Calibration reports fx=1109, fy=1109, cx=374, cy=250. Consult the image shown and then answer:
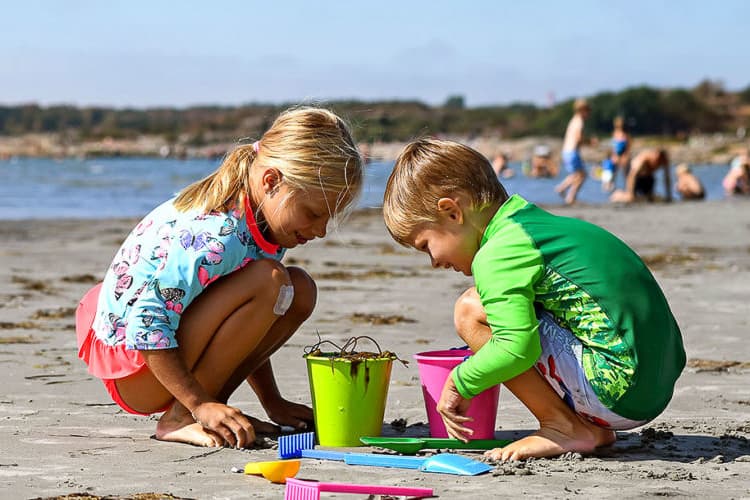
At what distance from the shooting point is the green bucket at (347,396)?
3.51m

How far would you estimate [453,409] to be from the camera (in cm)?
338

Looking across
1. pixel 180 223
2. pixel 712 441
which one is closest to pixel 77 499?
pixel 180 223

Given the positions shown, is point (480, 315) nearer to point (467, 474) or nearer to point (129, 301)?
point (467, 474)

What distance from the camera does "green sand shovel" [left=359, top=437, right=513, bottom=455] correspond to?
3430 millimetres

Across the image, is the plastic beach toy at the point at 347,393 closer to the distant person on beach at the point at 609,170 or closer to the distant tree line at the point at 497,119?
the distant person on beach at the point at 609,170

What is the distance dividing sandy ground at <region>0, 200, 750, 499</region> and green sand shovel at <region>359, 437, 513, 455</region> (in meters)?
0.21

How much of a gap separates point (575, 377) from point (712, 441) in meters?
0.62

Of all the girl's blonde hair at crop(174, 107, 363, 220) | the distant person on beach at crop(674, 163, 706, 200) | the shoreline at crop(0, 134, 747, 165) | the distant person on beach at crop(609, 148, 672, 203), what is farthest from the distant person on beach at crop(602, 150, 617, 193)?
the shoreline at crop(0, 134, 747, 165)

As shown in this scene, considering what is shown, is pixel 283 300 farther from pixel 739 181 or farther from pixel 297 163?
pixel 739 181

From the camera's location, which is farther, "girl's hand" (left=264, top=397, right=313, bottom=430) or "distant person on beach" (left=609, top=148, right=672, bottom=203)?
"distant person on beach" (left=609, top=148, right=672, bottom=203)

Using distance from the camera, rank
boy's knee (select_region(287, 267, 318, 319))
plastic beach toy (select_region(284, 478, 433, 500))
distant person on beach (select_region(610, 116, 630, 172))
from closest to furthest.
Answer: plastic beach toy (select_region(284, 478, 433, 500)) < boy's knee (select_region(287, 267, 318, 319)) < distant person on beach (select_region(610, 116, 630, 172))

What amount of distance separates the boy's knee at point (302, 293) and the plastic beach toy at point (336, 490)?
3.23 ft

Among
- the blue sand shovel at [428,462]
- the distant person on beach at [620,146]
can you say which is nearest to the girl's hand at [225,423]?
the blue sand shovel at [428,462]

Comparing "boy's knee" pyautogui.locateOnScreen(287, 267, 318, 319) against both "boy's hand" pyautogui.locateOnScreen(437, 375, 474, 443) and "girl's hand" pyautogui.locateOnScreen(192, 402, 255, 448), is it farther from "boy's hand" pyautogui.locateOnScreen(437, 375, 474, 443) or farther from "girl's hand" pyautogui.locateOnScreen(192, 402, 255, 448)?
"boy's hand" pyautogui.locateOnScreen(437, 375, 474, 443)
